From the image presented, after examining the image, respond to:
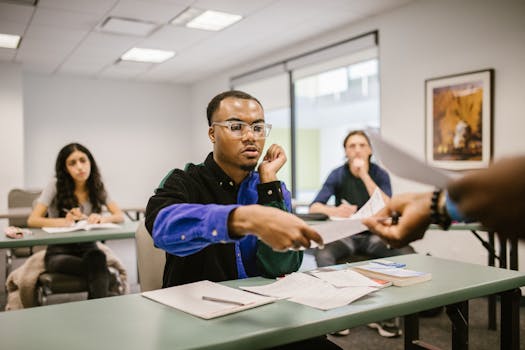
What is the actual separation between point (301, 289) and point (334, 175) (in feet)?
7.59

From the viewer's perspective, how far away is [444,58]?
4.39 metres

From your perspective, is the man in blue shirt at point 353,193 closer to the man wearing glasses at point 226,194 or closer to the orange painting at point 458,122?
the orange painting at point 458,122

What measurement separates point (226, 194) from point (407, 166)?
1.01 meters

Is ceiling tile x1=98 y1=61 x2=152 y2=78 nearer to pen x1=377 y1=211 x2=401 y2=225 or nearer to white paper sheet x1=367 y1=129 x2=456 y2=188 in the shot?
pen x1=377 y1=211 x2=401 y2=225

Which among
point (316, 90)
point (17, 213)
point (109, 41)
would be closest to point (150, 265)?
point (17, 213)

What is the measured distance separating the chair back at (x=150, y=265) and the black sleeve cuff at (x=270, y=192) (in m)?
0.47

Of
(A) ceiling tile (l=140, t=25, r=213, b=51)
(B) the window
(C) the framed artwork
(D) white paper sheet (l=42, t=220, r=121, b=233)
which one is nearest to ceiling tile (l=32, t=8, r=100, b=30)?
(A) ceiling tile (l=140, t=25, r=213, b=51)

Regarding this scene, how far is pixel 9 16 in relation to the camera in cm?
479

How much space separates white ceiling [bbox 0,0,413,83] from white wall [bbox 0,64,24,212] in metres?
0.29

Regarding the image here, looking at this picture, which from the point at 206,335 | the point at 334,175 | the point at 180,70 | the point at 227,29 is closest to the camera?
the point at 206,335

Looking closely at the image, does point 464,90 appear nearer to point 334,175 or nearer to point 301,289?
point 334,175

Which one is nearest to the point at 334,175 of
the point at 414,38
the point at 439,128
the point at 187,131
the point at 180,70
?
the point at 439,128

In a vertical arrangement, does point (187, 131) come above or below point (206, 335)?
above

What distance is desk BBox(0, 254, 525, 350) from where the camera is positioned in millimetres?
1075
